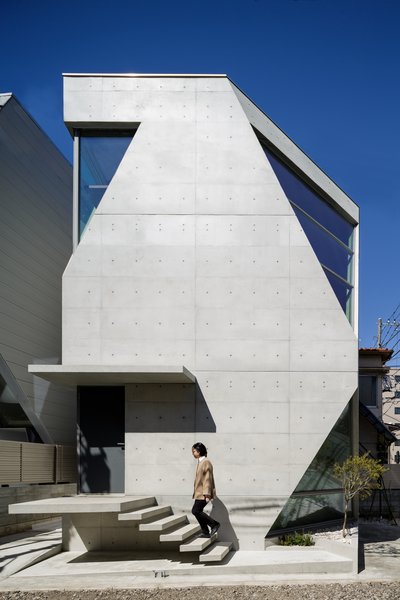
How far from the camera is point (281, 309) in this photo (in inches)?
427

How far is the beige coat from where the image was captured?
9242mm

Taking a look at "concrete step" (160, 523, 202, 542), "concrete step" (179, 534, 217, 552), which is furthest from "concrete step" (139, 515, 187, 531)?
"concrete step" (179, 534, 217, 552)

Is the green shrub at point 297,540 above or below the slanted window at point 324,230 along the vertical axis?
below

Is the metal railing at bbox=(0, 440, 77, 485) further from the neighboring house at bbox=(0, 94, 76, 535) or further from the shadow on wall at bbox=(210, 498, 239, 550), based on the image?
the shadow on wall at bbox=(210, 498, 239, 550)

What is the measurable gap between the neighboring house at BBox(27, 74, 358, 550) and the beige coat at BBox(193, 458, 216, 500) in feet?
3.36

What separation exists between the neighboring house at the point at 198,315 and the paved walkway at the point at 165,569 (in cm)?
75

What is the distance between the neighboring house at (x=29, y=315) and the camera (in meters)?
13.4

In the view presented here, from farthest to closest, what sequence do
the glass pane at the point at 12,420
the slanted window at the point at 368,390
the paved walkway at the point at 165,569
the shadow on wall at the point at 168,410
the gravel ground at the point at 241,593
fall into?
the slanted window at the point at 368,390, the glass pane at the point at 12,420, the shadow on wall at the point at 168,410, the paved walkway at the point at 165,569, the gravel ground at the point at 241,593

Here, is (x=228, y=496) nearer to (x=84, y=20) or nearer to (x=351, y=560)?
(x=351, y=560)

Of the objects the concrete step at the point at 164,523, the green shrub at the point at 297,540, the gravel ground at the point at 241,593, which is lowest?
the green shrub at the point at 297,540

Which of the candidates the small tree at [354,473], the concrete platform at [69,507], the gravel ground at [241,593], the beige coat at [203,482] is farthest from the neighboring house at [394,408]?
the concrete platform at [69,507]

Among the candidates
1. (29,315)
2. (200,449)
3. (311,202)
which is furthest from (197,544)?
(29,315)

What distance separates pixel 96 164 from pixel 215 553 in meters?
7.46

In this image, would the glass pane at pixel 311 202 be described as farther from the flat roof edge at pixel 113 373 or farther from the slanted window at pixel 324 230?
the flat roof edge at pixel 113 373
